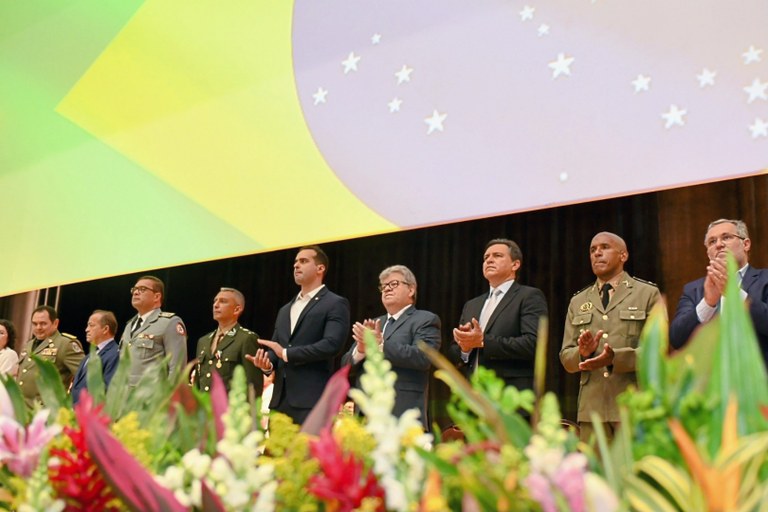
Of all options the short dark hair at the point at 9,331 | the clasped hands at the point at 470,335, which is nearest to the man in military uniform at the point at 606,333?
the clasped hands at the point at 470,335

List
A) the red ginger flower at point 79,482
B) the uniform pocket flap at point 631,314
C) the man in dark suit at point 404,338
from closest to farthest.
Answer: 1. the red ginger flower at point 79,482
2. the uniform pocket flap at point 631,314
3. the man in dark suit at point 404,338

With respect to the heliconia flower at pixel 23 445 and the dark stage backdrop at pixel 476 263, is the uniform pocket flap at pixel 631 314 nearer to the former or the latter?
the dark stage backdrop at pixel 476 263

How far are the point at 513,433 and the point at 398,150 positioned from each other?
2.11 metres

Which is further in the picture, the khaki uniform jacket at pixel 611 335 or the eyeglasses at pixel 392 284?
the eyeglasses at pixel 392 284

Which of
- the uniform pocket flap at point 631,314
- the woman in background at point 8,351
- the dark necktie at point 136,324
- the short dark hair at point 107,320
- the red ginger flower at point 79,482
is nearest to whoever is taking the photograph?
the red ginger flower at point 79,482

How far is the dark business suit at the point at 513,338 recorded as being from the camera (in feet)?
9.76

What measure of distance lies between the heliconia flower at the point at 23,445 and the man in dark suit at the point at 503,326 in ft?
7.25

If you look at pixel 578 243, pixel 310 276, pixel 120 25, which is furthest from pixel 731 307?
pixel 578 243

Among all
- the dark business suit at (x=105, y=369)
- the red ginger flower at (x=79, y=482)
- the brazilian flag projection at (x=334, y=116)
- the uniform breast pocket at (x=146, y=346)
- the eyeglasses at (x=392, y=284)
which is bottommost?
the red ginger flower at (x=79, y=482)

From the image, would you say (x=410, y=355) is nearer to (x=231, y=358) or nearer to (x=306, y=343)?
(x=306, y=343)

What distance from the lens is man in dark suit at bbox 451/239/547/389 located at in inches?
117

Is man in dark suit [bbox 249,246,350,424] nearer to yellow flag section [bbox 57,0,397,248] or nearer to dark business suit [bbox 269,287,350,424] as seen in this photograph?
dark business suit [bbox 269,287,350,424]

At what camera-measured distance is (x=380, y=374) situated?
564mm

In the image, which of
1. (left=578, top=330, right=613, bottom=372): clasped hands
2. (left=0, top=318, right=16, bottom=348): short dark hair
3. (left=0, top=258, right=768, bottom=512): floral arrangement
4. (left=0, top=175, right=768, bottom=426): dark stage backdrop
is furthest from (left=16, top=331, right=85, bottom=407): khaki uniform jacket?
(left=0, top=258, right=768, bottom=512): floral arrangement
